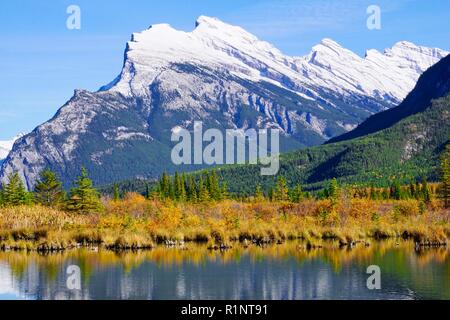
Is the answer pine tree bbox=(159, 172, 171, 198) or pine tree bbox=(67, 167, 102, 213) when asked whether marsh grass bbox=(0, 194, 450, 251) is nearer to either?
pine tree bbox=(67, 167, 102, 213)

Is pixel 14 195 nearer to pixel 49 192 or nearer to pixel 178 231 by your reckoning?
pixel 49 192

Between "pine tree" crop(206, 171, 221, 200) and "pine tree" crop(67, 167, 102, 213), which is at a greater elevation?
"pine tree" crop(206, 171, 221, 200)

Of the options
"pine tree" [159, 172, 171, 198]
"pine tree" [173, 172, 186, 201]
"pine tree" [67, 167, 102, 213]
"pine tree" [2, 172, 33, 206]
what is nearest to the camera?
"pine tree" [67, 167, 102, 213]

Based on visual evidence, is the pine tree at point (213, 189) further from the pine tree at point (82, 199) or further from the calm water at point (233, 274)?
the calm water at point (233, 274)

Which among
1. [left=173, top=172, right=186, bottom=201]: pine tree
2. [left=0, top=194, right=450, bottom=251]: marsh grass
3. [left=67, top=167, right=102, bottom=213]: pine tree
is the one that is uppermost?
[left=173, top=172, right=186, bottom=201]: pine tree

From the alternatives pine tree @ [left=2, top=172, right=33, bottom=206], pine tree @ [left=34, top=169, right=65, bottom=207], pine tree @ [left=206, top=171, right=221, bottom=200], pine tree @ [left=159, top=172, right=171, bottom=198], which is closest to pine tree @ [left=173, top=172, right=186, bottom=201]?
pine tree @ [left=159, top=172, right=171, bottom=198]

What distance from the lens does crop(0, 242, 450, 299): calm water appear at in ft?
162

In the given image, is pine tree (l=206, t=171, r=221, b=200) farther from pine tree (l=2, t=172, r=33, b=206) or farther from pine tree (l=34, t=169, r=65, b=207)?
pine tree (l=2, t=172, r=33, b=206)

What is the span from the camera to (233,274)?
189ft

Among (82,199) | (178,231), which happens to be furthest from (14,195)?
(178,231)

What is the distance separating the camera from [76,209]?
107 m

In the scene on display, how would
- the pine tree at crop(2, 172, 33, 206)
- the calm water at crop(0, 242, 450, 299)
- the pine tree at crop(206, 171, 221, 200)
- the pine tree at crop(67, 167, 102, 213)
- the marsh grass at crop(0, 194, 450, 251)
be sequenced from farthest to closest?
the pine tree at crop(206, 171, 221, 200), the pine tree at crop(2, 172, 33, 206), the pine tree at crop(67, 167, 102, 213), the marsh grass at crop(0, 194, 450, 251), the calm water at crop(0, 242, 450, 299)

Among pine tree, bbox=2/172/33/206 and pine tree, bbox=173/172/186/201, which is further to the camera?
pine tree, bbox=173/172/186/201
